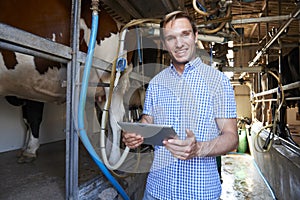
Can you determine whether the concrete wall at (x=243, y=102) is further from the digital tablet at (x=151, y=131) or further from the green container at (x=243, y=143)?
the digital tablet at (x=151, y=131)

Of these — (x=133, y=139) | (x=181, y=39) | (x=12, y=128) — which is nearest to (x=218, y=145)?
(x=133, y=139)

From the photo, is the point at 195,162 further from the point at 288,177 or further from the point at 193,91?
the point at 288,177

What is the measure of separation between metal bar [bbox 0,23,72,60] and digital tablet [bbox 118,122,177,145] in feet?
1.36

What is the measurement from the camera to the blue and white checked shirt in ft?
2.99

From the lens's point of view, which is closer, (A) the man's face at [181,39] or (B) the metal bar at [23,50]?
(B) the metal bar at [23,50]

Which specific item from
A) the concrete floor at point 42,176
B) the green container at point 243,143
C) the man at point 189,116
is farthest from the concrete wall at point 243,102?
the man at point 189,116

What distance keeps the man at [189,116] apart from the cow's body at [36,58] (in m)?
0.66

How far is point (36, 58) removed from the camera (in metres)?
1.33

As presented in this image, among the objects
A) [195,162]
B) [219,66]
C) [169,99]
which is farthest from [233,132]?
[219,66]

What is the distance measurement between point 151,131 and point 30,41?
0.52m

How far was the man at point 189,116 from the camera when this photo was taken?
0.90 m

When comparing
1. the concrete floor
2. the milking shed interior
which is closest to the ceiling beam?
the milking shed interior

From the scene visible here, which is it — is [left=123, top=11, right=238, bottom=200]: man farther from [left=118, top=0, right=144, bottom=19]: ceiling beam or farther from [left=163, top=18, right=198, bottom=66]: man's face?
[left=118, top=0, right=144, bottom=19]: ceiling beam

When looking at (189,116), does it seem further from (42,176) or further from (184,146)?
(42,176)
